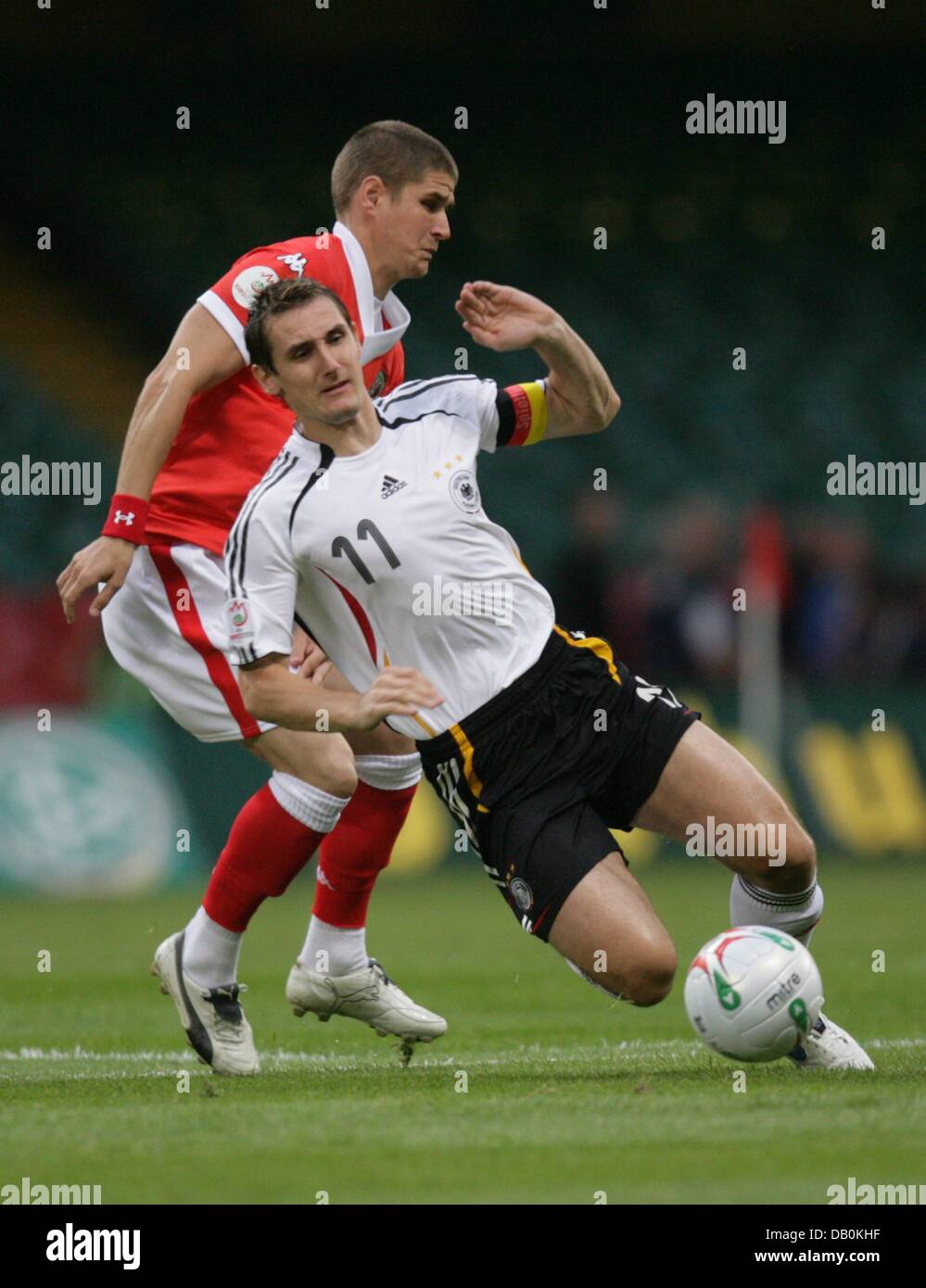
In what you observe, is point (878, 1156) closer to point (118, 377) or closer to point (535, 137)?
point (118, 377)

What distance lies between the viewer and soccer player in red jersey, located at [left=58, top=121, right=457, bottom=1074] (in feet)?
19.9

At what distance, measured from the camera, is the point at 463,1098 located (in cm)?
532

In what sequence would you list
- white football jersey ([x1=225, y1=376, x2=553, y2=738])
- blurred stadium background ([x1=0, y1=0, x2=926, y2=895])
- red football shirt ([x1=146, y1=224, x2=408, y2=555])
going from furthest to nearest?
blurred stadium background ([x1=0, y1=0, x2=926, y2=895]) → red football shirt ([x1=146, y1=224, x2=408, y2=555]) → white football jersey ([x1=225, y1=376, x2=553, y2=738])

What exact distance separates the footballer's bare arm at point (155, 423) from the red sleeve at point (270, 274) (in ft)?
0.13

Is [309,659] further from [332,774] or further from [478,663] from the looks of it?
[478,663]

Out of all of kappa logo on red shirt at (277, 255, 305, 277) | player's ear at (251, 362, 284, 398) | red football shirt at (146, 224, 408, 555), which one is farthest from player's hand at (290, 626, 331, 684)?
kappa logo on red shirt at (277, 255, 305, 277)

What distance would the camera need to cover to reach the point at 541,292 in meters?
18.8

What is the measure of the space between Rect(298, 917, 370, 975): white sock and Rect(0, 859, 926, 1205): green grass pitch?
0.29 meters

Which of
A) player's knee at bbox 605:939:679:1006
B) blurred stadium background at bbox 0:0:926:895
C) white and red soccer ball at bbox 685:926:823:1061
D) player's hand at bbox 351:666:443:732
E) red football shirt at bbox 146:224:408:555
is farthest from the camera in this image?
blurred stadium background at bbox 0:0:926:895

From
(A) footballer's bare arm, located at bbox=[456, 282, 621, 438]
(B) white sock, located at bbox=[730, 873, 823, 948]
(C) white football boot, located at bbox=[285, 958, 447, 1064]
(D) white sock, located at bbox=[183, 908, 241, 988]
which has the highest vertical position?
(A) footballer's bare arm, located at bbox=[456, 282, 621, 438]

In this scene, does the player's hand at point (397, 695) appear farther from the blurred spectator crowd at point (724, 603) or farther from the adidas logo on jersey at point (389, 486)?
the blurred spectator crowd at point (724, 603)

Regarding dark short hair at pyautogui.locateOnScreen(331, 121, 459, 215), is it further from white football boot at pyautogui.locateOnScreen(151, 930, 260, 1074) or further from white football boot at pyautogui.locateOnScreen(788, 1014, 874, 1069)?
white football boot at pyautogui.locateOnScreen(788, 1014, 874, 1069)

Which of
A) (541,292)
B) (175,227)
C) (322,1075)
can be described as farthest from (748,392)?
(322,1075)

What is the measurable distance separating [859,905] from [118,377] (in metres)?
→ 9.16
